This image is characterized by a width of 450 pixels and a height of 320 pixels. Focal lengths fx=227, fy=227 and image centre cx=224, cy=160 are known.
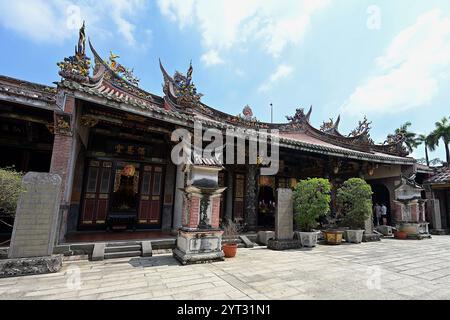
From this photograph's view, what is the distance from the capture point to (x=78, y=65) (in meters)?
6.38

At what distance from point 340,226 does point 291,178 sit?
3499 mm

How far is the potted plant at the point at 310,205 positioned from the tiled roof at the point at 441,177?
11173 millimetres

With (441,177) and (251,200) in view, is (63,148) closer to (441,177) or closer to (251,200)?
(251,200)

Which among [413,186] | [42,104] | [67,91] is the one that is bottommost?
[413,186]

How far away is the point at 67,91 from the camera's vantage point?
5.58 m

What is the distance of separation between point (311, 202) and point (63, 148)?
742cm

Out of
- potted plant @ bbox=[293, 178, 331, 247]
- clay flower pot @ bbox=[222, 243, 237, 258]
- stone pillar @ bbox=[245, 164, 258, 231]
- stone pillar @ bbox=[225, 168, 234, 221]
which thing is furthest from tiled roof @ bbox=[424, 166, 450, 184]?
clay flower pot @ bbox=[222, 243, 237, 258]

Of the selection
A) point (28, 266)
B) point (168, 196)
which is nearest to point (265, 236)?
point (168, 196)

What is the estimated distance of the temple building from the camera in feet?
19.0

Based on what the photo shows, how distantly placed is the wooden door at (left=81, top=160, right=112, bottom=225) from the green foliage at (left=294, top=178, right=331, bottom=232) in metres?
6.86

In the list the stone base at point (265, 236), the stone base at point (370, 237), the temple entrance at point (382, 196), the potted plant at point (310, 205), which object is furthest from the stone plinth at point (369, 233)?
the temple entrance at point (382, 196)

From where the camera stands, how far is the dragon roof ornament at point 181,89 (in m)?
8.66
